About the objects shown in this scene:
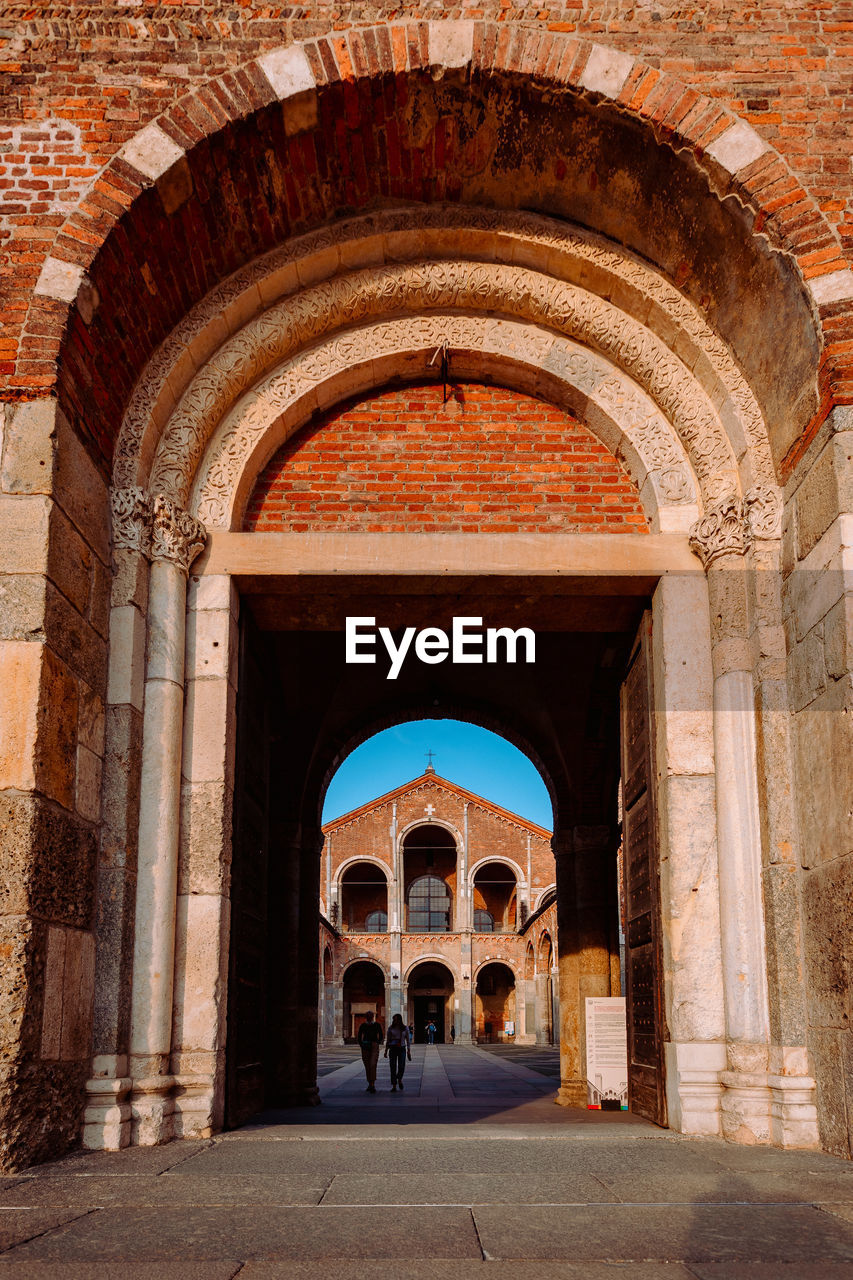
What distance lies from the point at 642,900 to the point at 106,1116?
128 inches

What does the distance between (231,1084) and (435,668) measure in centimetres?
609

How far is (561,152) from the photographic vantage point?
6.39m

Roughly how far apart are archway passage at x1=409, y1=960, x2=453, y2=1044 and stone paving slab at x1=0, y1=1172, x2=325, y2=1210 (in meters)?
39.8

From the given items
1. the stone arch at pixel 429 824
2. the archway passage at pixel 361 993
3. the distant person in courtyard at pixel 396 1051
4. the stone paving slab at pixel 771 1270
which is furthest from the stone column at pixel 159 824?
the stone arch at pixel 429 824

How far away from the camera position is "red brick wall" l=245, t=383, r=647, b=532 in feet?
22.7

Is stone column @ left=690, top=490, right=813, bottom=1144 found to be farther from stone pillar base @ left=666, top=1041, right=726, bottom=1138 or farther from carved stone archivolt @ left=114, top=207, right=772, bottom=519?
carved stone archivolt @ left=114, top=207, right=772, bottom=519

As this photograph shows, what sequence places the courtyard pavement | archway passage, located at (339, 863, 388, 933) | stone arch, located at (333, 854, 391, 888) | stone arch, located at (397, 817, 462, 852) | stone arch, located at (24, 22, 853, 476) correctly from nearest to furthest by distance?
the courtyard pavement < stone arch, located at (24, 22, 853, 476) < stone arch, located at (333, 854, 391, 888) < stone arch, located at (397, 817, 462, 852) < archway passage, located at (339, 863, 388, 933)

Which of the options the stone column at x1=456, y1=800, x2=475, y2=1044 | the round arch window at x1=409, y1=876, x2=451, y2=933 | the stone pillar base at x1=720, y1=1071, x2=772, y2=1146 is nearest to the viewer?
the stone pillar base at x1=720, y1=1071, x2=772, y2=1146

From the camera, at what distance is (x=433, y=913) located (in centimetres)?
4431

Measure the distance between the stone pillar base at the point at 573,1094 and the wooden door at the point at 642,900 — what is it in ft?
12.1

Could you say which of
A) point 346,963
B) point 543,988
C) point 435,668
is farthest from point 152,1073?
point 346,963

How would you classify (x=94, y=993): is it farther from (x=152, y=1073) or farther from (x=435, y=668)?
(x=435, y=668)

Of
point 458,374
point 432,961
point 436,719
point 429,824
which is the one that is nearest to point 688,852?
point 458,374

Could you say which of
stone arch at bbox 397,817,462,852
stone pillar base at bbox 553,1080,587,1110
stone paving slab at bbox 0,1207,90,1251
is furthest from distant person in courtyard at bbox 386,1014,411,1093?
stone arch at bbox 397,817,462,852
